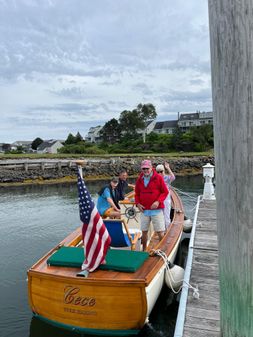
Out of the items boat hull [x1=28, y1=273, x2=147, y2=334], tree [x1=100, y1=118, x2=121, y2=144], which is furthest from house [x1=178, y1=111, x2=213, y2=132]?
boat hull [x1=28, y1=273, x2=147, y2=334]

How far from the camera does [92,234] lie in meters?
4.62

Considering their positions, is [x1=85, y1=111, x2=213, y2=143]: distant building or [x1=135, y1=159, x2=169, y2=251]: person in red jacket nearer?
[x1=135, y1=159, x2=169, y2=251]: person in red jacket

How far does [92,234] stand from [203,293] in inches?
71.2

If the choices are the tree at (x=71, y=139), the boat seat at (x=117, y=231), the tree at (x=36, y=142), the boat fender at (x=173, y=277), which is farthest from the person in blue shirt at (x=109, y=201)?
the tree at (x=36, y=142)

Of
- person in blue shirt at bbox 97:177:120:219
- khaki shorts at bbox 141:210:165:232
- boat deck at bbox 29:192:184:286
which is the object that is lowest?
boat deck at bbox 29:192:184:286

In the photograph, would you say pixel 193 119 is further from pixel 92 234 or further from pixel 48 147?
pixel 92 234

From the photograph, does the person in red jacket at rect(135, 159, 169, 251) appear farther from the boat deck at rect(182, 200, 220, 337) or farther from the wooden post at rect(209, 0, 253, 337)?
the wooden post at rect(209, 0, 253, 337)

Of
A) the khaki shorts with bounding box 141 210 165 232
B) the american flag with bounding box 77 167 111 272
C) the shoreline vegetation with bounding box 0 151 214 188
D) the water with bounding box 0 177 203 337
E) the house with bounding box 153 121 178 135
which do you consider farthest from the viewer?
the house with bounding box 153 121 178 135

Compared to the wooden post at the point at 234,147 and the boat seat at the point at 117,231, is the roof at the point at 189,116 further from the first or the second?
the wooden post at the point at 234,147

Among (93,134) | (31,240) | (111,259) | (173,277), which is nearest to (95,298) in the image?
(111,259)

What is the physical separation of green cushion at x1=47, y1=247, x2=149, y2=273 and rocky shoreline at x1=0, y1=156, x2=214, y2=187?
22.1 m

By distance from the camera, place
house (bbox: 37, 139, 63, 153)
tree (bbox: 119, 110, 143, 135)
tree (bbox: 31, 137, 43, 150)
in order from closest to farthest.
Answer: tree (bbox: 119, 110, 143, 135), house (bbox: 37, 139, 63, 153), tree (bbox: 31, 137, 43, 150)

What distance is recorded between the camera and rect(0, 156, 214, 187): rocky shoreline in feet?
89.5

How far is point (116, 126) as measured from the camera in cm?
6794
